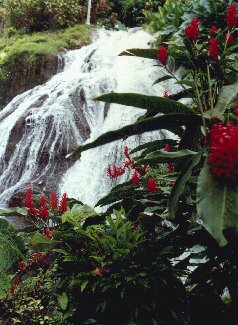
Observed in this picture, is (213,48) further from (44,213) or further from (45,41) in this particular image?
(45,41)

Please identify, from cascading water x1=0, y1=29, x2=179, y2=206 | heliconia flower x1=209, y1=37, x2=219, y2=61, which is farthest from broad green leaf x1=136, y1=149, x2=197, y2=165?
cascading water x1=0, y1=29, x2=179, y2=206

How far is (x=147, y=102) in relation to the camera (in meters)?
1.63

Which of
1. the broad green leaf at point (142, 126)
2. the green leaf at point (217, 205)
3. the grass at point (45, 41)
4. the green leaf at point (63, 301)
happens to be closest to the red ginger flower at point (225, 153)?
the green leaf at point (217, 205)

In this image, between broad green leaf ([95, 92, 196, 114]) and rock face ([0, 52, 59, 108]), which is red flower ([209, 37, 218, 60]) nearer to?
broad green leaf ([95, 92, 196, 114])

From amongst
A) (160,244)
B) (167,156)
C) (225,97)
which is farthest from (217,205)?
(160,244)

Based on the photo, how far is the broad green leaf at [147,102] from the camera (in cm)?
157

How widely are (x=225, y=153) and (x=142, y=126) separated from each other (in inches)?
19.0

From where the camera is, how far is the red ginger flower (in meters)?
1.25

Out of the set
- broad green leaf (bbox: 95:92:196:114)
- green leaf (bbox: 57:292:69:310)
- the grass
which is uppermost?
the grass

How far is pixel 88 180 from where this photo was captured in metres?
6.22

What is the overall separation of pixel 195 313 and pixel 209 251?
1.71 feet

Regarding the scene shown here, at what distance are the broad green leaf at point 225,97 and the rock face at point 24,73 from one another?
8.30 metres

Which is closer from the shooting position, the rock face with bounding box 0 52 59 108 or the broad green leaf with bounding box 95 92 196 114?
the broad green leaf with bounding box 95 92 196 114

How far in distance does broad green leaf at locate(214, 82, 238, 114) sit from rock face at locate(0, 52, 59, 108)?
8300 millimetres
